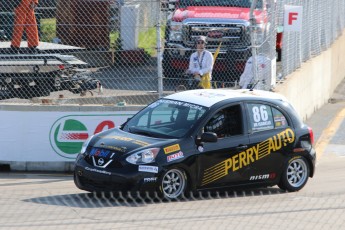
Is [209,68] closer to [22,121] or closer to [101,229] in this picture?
[22,121]

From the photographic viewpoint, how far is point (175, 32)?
1962 centimetres

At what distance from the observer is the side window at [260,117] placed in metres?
12.5

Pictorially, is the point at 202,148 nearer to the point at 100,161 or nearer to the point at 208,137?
the point at 208,137

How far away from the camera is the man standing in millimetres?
15938

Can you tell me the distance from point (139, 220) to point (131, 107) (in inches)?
170

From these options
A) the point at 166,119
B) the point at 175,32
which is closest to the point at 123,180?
the point at 166,119

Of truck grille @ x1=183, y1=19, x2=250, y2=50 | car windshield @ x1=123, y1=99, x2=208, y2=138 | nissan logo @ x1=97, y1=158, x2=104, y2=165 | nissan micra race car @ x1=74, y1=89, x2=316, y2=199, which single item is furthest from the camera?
truck grille @ x1=183, y1=19, x2=250, y2=50

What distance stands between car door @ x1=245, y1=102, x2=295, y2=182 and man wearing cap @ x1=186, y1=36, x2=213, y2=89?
3099 mm

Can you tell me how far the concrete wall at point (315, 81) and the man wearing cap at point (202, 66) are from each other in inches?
53.9

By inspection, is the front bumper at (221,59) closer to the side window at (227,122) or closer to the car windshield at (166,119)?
the car windshield at (166,119)

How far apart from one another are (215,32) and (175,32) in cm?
89

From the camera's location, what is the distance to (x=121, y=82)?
15.3 meters

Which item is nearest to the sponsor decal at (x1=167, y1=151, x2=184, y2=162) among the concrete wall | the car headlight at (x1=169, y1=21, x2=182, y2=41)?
the concrete wall

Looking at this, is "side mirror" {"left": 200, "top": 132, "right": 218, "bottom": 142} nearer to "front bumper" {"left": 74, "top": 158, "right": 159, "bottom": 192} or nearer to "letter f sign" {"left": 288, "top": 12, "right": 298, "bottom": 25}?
"front bumper" {"left": 74, "top": 158, "right": 159, "bottom": 192}
